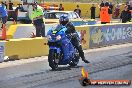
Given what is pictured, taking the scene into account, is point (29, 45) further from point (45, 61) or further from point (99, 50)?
point (99, 50)

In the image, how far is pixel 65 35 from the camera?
1463cm

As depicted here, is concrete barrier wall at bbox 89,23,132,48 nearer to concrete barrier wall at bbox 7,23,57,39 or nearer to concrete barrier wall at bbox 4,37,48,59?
concrete barrier wall at bbox 7,23,57,39

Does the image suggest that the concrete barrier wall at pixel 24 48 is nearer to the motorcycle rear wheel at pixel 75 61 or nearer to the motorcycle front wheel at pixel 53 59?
the motorcycle rear wheel at pixel 75 61

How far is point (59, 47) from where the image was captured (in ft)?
47.3

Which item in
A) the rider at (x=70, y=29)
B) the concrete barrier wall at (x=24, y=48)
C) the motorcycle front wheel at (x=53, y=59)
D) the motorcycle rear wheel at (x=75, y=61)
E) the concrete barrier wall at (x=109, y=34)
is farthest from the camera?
the concrete barrier wall at (x=109, y=34)

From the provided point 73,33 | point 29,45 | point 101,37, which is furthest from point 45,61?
point 101,37

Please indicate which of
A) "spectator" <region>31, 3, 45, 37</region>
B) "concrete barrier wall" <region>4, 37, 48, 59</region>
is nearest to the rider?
"concrete barrier wall" <region>4, 37, 48, 59</region>

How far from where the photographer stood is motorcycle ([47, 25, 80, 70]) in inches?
561

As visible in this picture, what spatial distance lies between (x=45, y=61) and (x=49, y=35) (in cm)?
287

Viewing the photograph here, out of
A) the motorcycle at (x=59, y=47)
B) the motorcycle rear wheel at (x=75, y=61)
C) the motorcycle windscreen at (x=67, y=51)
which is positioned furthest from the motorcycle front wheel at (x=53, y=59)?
the motorcycle rear wheel at (x=75, y=61)

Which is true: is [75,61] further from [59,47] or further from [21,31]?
[21,31]

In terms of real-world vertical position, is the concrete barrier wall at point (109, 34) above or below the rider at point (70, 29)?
below

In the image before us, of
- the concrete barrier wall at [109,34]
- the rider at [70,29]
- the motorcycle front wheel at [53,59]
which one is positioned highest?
the rider at [70,29]

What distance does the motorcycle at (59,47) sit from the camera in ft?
46.7
